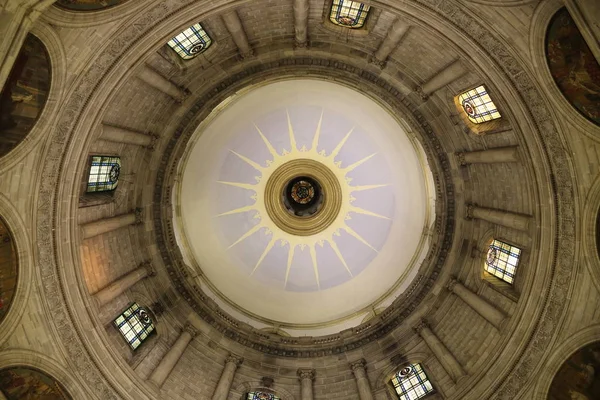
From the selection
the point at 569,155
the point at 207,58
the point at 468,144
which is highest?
the point at 207,58

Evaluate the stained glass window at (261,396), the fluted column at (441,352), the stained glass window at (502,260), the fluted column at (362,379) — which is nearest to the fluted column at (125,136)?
the stained glass window at (261,396)

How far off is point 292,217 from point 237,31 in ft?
42.0

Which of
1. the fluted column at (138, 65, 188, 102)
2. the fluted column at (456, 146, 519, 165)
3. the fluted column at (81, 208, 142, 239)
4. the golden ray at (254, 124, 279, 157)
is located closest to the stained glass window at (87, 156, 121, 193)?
the fluted column at (81, 208, 142, 239)

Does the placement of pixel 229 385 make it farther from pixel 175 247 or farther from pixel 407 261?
pixel 407 261

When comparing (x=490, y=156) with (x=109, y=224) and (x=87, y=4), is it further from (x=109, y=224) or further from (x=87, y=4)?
(x=109, y=224)

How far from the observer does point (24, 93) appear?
13.4m

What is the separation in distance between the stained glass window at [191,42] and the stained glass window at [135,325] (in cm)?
1131

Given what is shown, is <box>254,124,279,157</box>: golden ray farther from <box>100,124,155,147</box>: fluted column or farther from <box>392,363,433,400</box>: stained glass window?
<box>392,363,433,400</box>: stained glass window

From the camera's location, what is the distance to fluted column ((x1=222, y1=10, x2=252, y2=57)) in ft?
57.8

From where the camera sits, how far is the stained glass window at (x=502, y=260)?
1827 cm

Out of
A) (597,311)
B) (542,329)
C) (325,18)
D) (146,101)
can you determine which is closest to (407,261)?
(542,329)

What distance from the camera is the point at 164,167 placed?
22078 mm

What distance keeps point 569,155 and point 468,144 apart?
6002mm

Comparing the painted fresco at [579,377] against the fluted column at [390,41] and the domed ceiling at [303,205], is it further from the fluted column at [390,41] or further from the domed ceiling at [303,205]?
the fluted column at [390,41]
